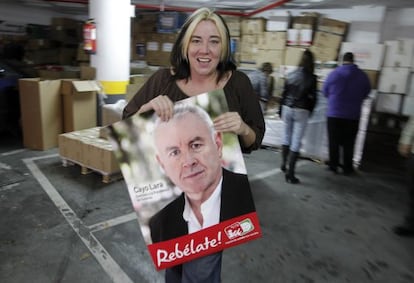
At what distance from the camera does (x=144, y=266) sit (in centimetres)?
210

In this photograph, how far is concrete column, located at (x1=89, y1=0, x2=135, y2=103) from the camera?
4.23 m

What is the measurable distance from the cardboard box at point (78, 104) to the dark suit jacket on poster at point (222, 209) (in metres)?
3.49

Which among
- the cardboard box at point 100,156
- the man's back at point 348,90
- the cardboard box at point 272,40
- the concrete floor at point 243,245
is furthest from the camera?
the cardboard box at point 272,40

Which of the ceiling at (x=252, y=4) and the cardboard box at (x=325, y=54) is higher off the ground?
the ceiling at (x=252, y=4)

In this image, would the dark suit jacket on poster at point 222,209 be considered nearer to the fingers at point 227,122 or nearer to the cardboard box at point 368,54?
the fingers at point 227,122

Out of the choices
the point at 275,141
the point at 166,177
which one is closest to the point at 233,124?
the point at 166,177

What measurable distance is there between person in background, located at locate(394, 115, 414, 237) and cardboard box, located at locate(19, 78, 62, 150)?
394cm

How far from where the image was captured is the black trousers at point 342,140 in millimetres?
3947

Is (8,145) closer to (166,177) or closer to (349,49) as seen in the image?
(166,177)

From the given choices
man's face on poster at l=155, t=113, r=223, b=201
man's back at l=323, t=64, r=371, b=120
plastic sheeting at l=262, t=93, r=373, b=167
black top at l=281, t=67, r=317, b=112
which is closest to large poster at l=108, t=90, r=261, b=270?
man's face on poster at l=155, t=113, r=223, b=201

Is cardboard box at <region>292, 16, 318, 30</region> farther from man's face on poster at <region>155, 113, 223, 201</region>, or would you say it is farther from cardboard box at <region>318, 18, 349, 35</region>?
man's face on poster at <region>155, 113, 223, 201</region>

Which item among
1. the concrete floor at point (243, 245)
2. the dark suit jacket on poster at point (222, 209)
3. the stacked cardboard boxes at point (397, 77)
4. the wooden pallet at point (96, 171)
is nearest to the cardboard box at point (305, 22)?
the stacked cardboard boxes at point (397, 77)

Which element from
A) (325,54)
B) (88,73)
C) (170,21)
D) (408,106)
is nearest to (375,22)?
(325,54)

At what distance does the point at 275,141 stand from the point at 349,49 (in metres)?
2.02
